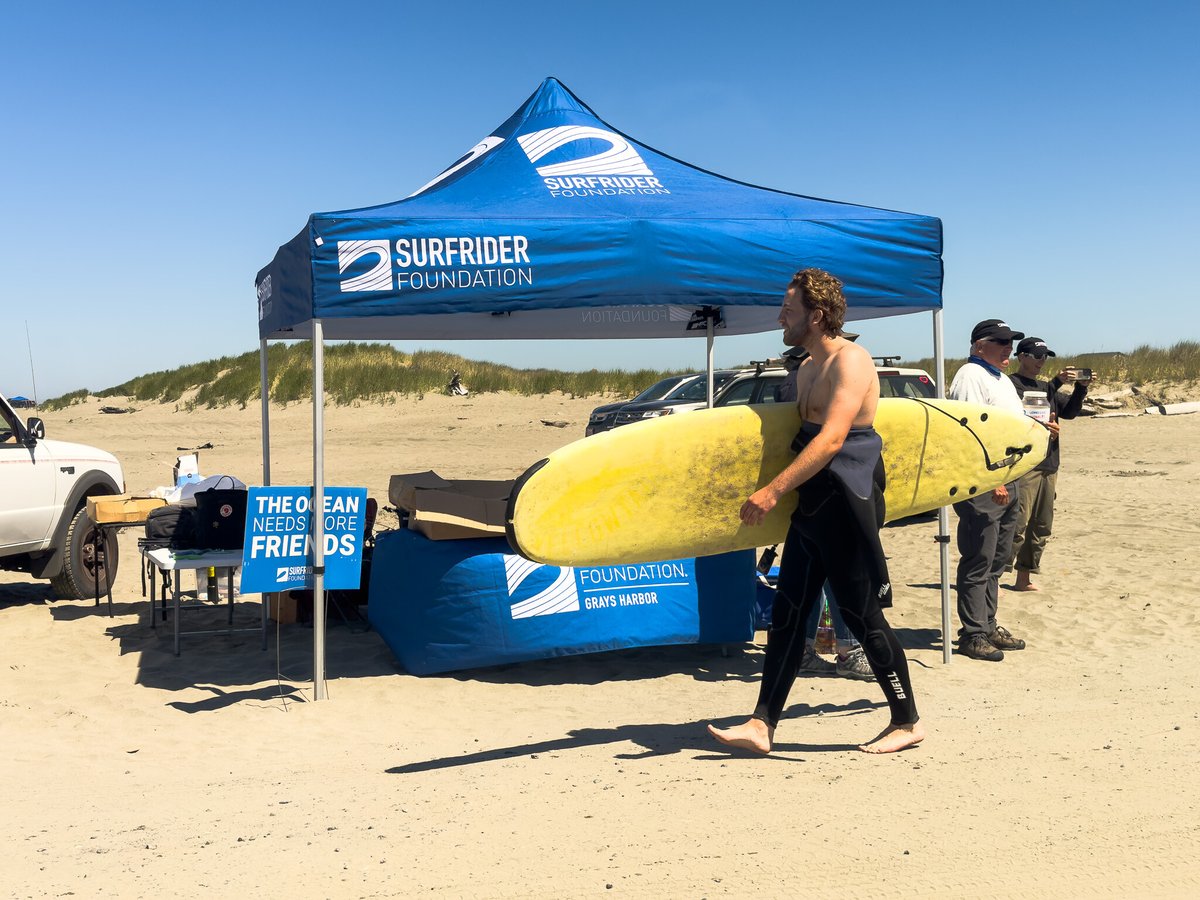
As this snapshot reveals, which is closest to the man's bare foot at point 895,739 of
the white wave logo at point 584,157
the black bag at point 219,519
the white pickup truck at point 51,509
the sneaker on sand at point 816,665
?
the sneaker on sand at point 816,665

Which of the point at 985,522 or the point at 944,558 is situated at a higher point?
the point at 985,522

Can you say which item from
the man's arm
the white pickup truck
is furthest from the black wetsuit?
the white pickup truck

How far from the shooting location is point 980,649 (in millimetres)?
6672

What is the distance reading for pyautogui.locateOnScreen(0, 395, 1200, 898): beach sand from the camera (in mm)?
3414

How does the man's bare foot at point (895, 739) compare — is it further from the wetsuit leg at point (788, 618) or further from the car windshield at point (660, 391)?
the car windshield at point (660, 391)

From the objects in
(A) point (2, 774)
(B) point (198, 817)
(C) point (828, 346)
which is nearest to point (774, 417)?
(C) point (828, 346)

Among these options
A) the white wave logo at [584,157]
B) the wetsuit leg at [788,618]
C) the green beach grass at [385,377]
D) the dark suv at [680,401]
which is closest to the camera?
the wetsuit leg at [788,618]

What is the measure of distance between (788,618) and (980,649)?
2.68 m

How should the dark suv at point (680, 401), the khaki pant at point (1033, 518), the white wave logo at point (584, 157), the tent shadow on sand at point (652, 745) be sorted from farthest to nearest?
the dark suv at point (680, 401), the khaki pant at point (1033, 518), the white wave logo at point (584, 157), the tent shadow on sand at point (652, 745)

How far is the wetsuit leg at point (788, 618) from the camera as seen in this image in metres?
4.49

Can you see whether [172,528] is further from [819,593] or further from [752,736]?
[819,593]

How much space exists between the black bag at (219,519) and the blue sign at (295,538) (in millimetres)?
1177

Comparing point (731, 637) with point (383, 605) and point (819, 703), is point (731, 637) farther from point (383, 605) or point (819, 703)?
point (383, 605)

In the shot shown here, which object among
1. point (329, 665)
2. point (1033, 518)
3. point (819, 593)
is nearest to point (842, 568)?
point (819, 593)
